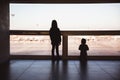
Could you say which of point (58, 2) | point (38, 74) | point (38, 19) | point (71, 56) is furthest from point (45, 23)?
point (38, 74)

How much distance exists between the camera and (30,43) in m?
13.5

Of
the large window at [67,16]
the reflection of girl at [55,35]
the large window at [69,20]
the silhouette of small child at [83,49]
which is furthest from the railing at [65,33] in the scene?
the silhouette of small child at [83,49]

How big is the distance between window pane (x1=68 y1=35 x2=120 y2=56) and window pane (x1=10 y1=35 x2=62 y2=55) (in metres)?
1.29

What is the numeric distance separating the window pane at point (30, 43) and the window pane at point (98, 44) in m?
1.29

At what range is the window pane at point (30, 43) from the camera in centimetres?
1343

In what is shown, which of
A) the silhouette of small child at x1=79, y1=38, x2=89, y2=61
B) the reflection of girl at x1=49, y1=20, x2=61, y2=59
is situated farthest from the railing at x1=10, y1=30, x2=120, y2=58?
the silhouette of small child at x1=79, y1=38, x2=89, y2=61

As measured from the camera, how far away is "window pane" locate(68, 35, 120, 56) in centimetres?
1332

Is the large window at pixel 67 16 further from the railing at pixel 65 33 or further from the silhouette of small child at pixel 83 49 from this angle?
the silhouette of small child at pixel 83 49

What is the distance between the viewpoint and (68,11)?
43.3ft

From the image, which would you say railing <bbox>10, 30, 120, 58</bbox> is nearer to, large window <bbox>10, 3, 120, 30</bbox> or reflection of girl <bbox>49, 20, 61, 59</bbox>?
large window <bbox>10, 3, 120, 30</bbox>

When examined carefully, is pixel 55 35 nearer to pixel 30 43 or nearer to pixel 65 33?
pixel 65 33

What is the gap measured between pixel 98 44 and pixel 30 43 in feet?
12.3

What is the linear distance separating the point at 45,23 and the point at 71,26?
141 centimetres

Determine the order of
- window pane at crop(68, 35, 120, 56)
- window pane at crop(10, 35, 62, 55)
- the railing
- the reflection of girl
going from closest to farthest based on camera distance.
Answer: the reflection of girl → the railing → window pane at crop(68, 35, 120, 56) → window pane at crop(10, 35, 62, 55)
